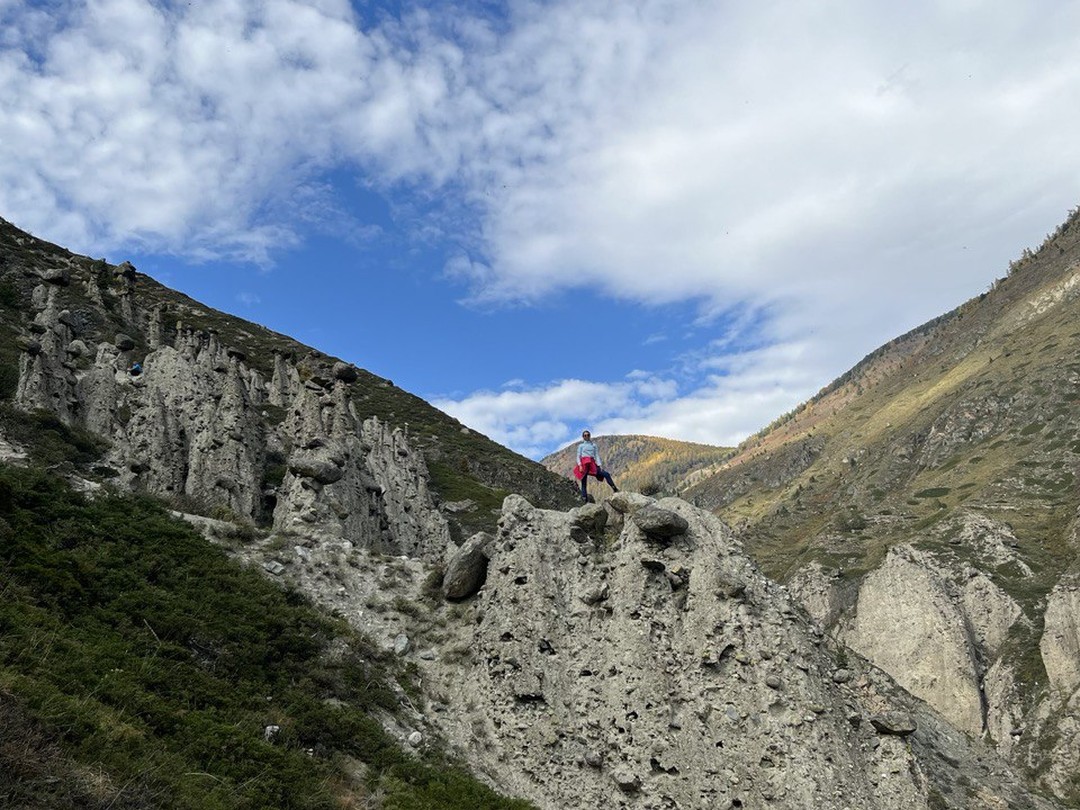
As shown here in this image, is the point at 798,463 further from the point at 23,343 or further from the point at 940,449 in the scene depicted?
the point at 23,343

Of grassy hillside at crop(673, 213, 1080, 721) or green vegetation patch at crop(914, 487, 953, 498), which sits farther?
green vegetation patch at crop(914, 487, 953, 498)

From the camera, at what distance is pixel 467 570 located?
2102 cm

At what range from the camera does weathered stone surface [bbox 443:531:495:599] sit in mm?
20922

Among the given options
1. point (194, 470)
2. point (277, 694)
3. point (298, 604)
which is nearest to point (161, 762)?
point (277, 694)

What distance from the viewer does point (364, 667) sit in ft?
57.4

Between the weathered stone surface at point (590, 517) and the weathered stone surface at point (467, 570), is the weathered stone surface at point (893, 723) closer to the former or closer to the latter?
the weathered stone surface at point (590, 517)

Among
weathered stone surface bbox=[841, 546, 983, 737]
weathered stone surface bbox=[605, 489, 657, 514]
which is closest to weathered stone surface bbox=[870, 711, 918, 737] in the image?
weathered stone surface bbox=[605, 489, 657, 514]

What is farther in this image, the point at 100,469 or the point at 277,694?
the point at 100,469

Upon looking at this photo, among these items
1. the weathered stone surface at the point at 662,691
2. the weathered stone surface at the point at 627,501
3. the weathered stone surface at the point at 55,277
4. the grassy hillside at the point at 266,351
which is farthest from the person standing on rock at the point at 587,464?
the weathered stone surface at the point at 55,277

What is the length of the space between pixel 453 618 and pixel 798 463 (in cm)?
18926

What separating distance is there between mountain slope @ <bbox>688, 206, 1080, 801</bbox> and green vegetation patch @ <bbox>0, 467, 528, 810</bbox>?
181 ft

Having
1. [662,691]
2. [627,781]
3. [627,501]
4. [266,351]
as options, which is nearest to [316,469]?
[627,501]

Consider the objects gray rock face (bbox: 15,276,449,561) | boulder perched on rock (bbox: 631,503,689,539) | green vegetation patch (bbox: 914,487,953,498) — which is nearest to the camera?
boulder perched on rock (bbox: 631,503,689,539)

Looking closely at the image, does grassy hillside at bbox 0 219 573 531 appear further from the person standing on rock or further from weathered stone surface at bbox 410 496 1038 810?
weathered stone surface at bbox 410 496 1038 810
